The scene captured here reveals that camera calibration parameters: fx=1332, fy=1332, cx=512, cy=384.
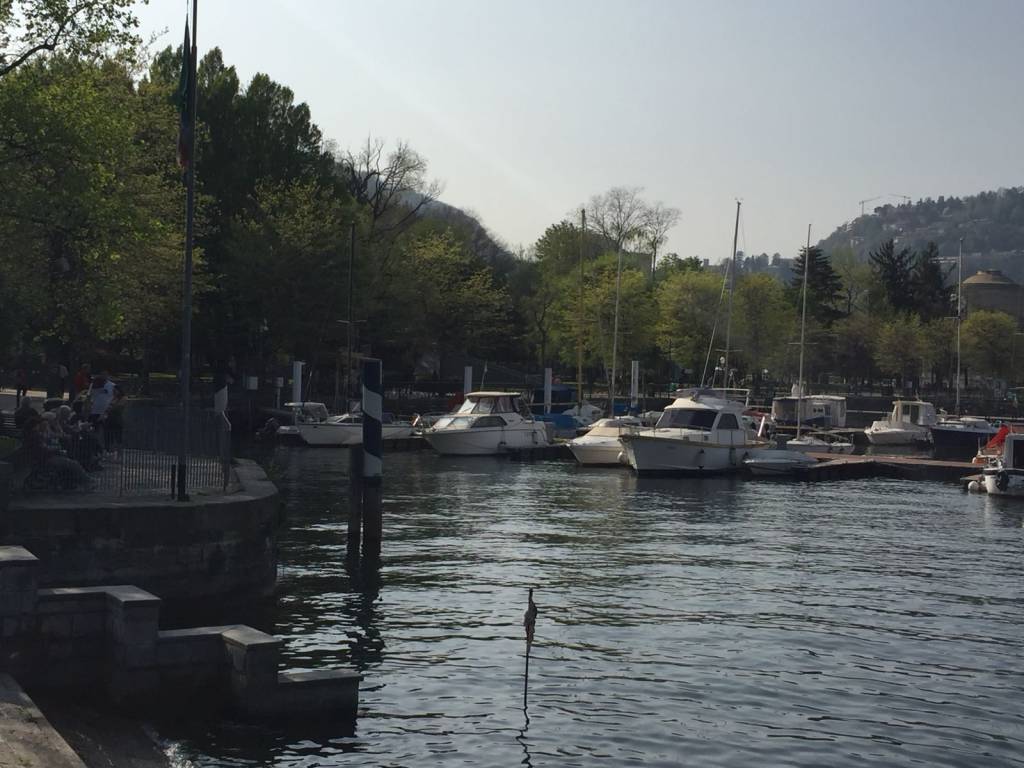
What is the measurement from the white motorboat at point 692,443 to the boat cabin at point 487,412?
962 cm

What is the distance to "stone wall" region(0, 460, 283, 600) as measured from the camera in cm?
1820

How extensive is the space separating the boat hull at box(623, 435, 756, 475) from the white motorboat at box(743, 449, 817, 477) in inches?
52.2

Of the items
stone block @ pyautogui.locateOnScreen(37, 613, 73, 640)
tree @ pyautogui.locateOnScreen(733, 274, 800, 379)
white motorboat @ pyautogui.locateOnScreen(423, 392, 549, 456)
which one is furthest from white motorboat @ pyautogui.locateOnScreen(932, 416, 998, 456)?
stone block @ pyautogui.locateOnScreen(37, 613, 73, 640)

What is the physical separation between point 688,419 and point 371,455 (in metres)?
32.3

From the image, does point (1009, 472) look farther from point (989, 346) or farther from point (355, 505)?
point (989, 346)

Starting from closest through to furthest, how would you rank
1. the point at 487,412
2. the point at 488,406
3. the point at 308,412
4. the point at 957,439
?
the point at 487,412 < the point at 488,406 < the point at 308,412 < the point at 957,439

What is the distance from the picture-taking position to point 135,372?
3263 inches

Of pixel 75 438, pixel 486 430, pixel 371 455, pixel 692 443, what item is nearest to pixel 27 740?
pixel 75 438

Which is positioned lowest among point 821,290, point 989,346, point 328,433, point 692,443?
point 328,433

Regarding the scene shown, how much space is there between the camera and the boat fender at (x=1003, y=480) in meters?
47.3

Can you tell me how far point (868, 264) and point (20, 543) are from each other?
145 metres

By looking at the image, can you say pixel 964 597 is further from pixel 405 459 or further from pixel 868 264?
pixel 868 264

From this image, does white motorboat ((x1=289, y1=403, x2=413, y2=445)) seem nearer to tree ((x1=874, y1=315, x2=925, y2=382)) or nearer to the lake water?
the lake water

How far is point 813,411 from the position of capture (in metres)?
91.4
